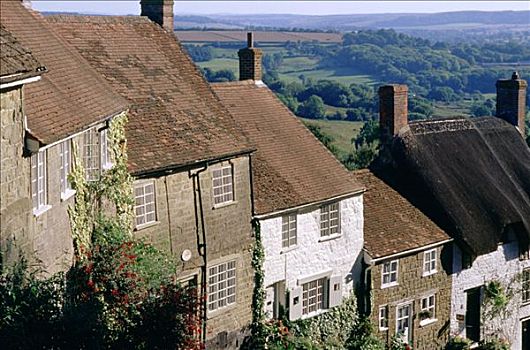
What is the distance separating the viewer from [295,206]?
2595 centimetres

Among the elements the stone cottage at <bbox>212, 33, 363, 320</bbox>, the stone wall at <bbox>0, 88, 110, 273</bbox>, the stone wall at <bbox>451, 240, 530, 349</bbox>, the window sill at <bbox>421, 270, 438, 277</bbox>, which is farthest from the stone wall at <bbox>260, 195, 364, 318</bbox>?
the stone wall at <bbox>0, 88, 110, 273</bbox>

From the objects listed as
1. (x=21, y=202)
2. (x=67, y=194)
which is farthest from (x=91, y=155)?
(x=21, y=202)

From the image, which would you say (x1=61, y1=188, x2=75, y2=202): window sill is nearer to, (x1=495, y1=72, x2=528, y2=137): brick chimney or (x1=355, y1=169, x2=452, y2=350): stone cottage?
(x1=355, y1=169, x2=452, y2=350): stone cottage

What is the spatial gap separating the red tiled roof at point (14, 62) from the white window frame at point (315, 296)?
14026 millimetres

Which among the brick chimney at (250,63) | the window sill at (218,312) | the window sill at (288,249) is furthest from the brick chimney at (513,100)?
the window sill at (218,312)

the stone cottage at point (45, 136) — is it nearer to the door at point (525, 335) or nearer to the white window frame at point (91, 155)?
the white window frame at point (91, 155)

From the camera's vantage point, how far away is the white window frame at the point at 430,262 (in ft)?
101

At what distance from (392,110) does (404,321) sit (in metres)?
7.66

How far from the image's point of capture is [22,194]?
14891 mm

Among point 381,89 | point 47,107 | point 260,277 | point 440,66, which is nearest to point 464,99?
point 440,66

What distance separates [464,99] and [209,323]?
116716 mm

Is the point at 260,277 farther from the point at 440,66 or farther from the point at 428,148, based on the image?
the point at 440,66

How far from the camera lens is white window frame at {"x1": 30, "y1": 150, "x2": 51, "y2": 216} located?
50.9 ft

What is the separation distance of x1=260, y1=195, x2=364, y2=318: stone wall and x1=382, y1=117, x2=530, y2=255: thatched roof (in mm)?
4155
